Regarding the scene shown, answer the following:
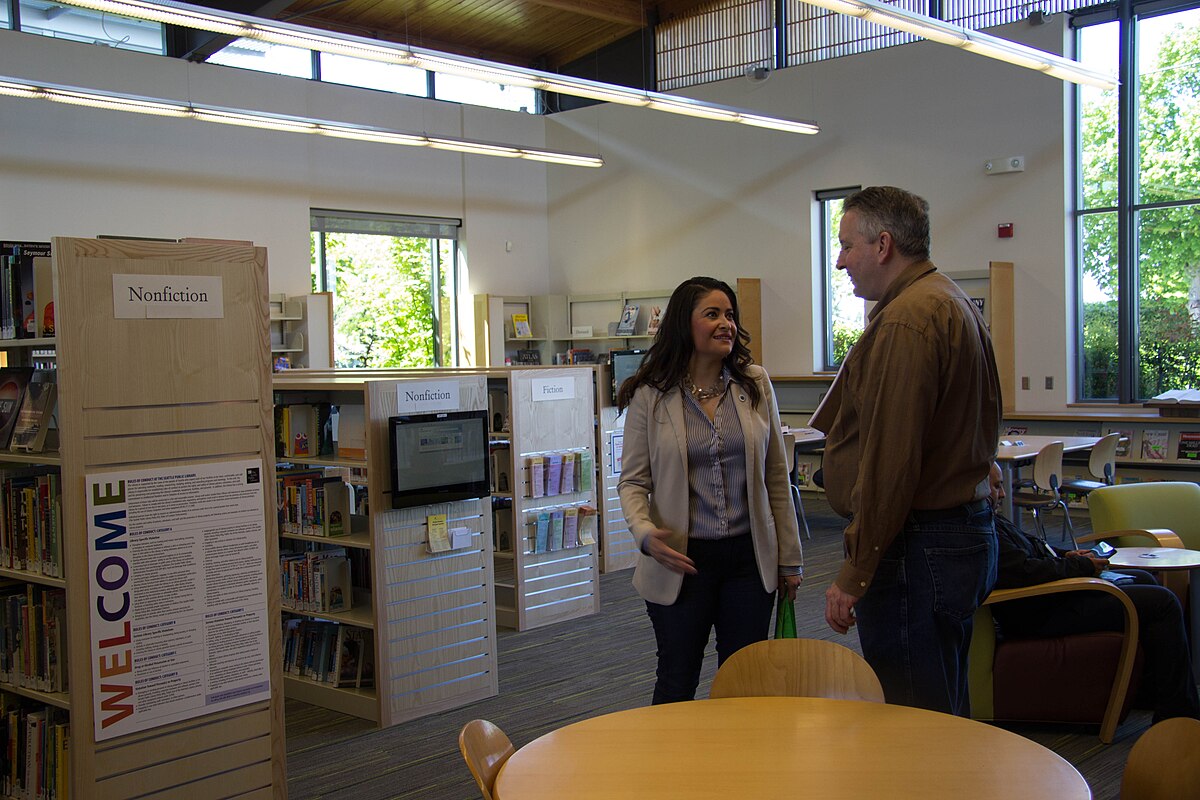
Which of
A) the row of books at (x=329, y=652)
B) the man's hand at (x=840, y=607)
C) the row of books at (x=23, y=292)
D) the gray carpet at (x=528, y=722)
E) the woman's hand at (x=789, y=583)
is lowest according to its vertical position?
the gray carpet at (x=528, y=722)

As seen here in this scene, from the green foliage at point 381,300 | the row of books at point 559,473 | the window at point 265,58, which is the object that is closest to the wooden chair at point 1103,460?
the row of books at point 559,473

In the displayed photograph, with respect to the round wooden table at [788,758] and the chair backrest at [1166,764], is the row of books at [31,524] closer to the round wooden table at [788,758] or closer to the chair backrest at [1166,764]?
the round wooden table at [788,758]

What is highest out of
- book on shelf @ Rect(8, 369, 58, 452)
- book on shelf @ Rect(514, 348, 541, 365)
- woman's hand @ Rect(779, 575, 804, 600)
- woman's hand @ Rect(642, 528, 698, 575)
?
book on shelf @ Rect(514, 348, 541, 365)

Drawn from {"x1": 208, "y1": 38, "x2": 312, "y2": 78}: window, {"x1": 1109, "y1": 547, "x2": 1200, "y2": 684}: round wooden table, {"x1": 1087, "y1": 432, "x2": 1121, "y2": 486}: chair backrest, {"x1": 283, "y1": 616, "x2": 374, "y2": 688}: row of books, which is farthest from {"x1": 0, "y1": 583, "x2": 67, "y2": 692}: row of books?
{"x1": 208, "y1": 38, "x2": 312, "y2": 78}: window

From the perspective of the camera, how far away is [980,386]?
2.50 m

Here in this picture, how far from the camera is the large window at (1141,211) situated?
32.3 ft

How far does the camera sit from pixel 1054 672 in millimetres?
4258

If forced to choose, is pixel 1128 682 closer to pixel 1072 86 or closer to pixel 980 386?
pixel 980 386

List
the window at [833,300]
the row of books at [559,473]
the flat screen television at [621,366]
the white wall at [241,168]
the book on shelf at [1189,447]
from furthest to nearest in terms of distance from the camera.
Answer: the window at [833,300] → the white wall at [241,168] → the book on shelf at [1189,447] → the flat screen television at [621,366] → the row of books at [559,473]

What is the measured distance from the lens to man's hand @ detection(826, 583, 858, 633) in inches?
98.6

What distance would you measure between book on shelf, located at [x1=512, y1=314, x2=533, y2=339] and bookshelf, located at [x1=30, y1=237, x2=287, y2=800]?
36.1ft

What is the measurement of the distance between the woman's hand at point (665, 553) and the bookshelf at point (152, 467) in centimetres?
130

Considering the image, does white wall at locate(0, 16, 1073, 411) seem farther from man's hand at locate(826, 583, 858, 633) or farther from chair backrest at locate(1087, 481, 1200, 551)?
man's hand at locate(826, 583, 858, 633)

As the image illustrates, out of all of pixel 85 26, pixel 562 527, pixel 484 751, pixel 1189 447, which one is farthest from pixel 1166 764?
pixel 85 26
